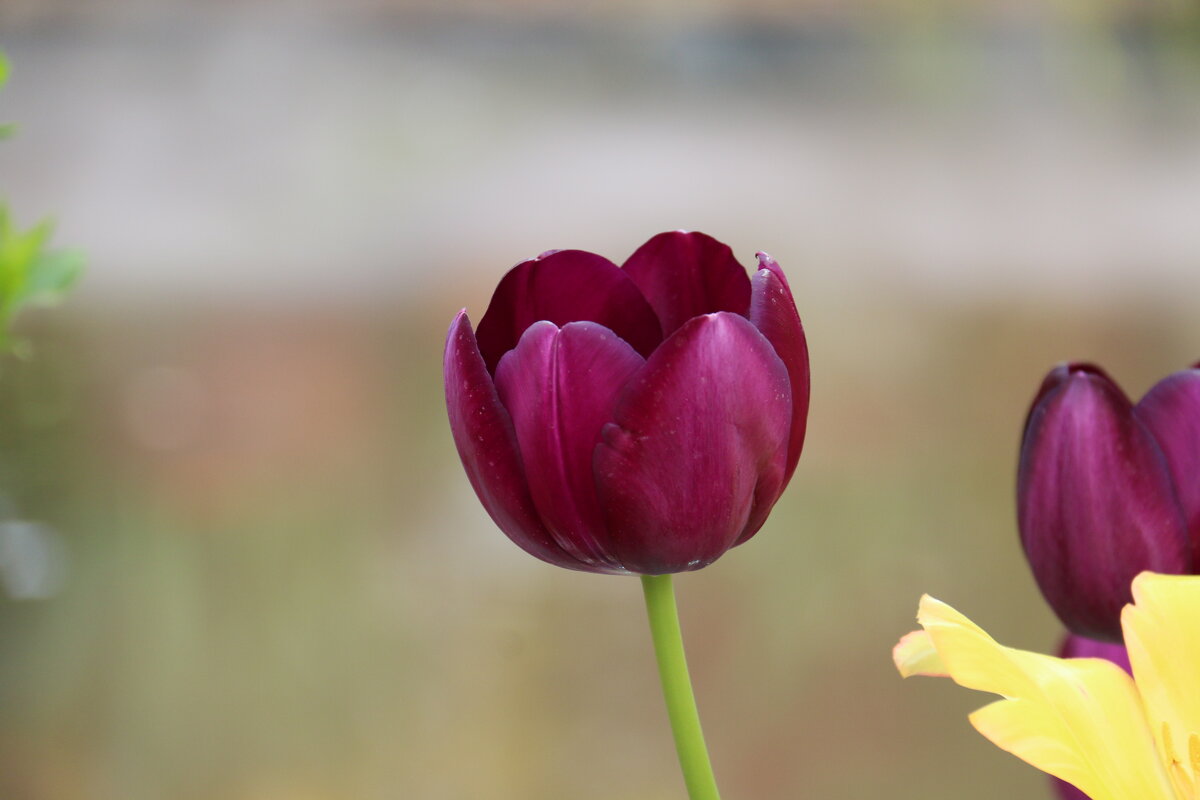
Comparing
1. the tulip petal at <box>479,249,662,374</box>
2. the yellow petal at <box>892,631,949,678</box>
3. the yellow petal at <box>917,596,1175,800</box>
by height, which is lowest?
the yellow petal at <box>917,596,1175,800</box>

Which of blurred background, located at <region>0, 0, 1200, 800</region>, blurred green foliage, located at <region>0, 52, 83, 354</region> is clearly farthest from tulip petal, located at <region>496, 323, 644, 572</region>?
blurred background, located at <region>0, 0, 1200, 800</region>

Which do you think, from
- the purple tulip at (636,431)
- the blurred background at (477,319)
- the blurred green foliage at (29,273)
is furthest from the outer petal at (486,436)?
the blurred background at (477,319)

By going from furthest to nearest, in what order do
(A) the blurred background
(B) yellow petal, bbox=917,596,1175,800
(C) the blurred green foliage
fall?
(A) the blurred background < (C) the blurred green foliage < (B) yellow petal, bbox=917,596,1175,800

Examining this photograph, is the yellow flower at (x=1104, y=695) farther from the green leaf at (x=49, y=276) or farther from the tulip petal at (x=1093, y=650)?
the green leaf at (x=49, y=276)

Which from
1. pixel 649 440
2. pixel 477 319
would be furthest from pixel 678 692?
pixel 477 319

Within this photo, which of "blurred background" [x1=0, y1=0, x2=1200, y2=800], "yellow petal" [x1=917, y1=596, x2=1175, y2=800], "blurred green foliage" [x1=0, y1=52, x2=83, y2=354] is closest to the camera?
"yellow petal" [x1=917, y1=596, x2=1175, y2=800]

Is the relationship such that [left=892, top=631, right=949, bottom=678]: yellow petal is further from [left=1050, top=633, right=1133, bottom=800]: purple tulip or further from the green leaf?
the green leaf

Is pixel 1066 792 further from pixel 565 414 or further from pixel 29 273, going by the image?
pixel 29 273
